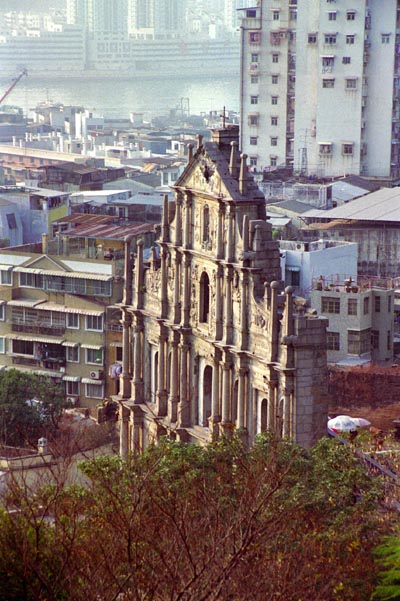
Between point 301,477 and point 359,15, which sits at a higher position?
point 359,15

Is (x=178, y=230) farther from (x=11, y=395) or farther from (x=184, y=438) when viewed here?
(x=11, y=395)

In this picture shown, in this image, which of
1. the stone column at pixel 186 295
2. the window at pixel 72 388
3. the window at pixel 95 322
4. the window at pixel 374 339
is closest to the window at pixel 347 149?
the window at pixel 374 339

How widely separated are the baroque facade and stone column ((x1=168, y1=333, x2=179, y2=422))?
0.02 m

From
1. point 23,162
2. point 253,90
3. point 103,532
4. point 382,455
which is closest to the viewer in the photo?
point 103,532

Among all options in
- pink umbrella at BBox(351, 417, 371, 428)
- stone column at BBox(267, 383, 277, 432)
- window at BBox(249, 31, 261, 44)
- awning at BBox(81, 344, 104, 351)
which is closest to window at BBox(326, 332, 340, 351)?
awning at BBox(81, 344, 104, 351)

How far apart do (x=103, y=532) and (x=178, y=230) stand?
12.8 meters

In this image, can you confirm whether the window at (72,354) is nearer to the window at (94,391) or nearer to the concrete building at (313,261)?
the window at (94,391)

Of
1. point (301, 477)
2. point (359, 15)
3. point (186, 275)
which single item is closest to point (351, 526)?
point (301, 477)

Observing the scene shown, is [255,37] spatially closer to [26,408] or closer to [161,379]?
[26,408]

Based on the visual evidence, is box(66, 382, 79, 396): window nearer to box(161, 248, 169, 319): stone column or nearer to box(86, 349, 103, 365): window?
box(86, 349, 103, 365): window

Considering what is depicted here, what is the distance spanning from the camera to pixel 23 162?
120938 mm

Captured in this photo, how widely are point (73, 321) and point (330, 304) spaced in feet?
25.6

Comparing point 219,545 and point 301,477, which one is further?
point 301,477

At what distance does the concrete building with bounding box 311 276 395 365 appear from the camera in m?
53.8
